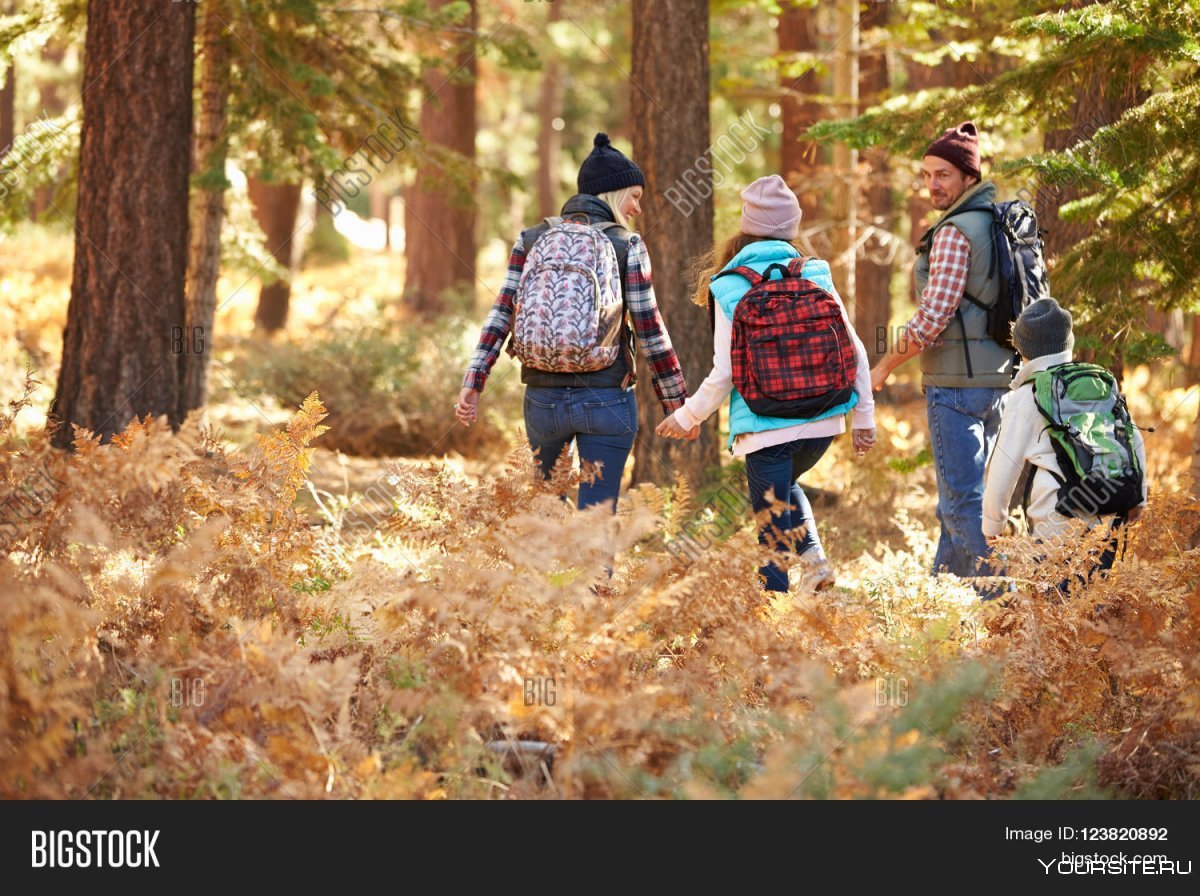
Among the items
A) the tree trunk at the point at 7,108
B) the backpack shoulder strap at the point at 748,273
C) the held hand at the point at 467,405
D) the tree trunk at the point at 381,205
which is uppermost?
the tree trunk at the point at 381,205

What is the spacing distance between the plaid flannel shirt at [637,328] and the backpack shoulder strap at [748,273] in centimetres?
40

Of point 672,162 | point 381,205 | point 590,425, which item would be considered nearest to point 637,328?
point 590,425

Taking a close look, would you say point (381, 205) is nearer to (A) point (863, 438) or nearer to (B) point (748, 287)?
(B) point (748, 287)

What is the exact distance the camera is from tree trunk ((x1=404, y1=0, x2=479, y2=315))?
17094 millimetres

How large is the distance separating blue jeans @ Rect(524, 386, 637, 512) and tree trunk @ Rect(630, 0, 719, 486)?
2.90 metres

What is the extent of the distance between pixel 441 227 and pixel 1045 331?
13.3 meters

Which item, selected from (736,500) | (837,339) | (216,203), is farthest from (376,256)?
(837,339)

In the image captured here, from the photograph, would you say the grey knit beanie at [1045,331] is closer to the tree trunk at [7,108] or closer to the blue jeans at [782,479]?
the blue jeans at [782,479]

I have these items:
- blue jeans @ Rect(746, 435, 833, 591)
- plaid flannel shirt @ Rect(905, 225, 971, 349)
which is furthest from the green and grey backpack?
blue jeans @ Rect(746, 435, 833, 591)

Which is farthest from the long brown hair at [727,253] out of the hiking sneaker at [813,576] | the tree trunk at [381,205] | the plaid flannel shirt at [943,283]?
the tree trunk at [381,205]

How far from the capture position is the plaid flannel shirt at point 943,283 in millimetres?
6145

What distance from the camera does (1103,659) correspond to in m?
4.69

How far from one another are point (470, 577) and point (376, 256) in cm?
2946
